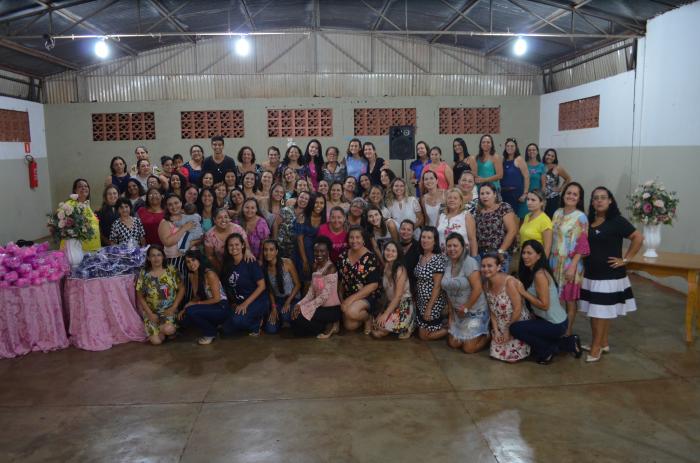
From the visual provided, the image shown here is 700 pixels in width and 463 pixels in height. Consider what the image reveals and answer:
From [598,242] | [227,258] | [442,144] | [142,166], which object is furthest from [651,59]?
[142,166]

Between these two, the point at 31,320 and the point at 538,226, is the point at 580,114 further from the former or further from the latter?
the point at 31,320

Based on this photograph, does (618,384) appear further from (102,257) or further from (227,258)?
(102,257)

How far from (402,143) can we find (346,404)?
18.2 ft

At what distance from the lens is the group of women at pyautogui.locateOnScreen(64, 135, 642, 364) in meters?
3.98

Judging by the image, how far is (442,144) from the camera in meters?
10.6

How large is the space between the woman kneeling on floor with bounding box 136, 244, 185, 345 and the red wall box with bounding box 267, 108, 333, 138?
241 inches

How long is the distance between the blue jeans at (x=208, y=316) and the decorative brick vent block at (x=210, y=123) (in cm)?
635

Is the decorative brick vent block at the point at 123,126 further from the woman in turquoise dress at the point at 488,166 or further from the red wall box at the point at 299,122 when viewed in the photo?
the woman in turquoise dress at the point at 488,166

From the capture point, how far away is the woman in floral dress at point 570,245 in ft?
13.2

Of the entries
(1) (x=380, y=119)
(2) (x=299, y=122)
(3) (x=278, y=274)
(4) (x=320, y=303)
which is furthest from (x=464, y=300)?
(2) (x=299, y=122)

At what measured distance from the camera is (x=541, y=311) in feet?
12.9

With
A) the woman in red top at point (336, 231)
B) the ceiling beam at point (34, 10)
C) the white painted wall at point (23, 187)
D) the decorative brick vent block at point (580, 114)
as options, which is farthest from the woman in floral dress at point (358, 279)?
the white painted wall at point (23, 187)

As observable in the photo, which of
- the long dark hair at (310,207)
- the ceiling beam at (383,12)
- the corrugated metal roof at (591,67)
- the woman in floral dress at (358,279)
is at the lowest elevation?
the woman in floral dress at (358,279)

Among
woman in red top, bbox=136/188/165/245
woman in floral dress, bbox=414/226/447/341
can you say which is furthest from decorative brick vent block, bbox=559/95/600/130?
woman in red top, bbox=136/188/165/245
